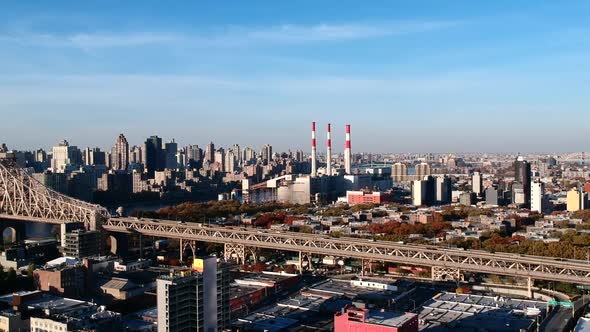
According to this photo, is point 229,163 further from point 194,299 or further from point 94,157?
point 194,299

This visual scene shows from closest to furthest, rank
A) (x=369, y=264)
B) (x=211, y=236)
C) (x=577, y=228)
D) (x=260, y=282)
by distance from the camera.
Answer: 1. (x=260, y=282)
2. (x=369, y=264)
3. (x=211, y=236)
4. (x=577, y=228)

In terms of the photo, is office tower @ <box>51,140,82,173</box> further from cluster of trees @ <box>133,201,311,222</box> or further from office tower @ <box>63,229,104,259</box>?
office tower @ <box>63,229,104,259</box>

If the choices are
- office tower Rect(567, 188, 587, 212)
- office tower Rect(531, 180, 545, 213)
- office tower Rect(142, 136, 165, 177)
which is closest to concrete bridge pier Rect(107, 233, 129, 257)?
office tower Rect(531, 180, 545, 213)

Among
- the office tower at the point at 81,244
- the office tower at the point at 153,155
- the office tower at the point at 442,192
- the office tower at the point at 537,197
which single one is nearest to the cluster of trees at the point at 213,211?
the office tower at the point at 442,192

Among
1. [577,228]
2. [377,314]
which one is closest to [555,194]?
[577,228]

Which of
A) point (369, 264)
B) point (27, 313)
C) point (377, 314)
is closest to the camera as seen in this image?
point (377, 314)

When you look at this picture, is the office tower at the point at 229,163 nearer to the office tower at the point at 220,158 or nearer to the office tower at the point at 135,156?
the office tower at the point at 220,158

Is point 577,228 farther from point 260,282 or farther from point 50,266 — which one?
point 50,266
